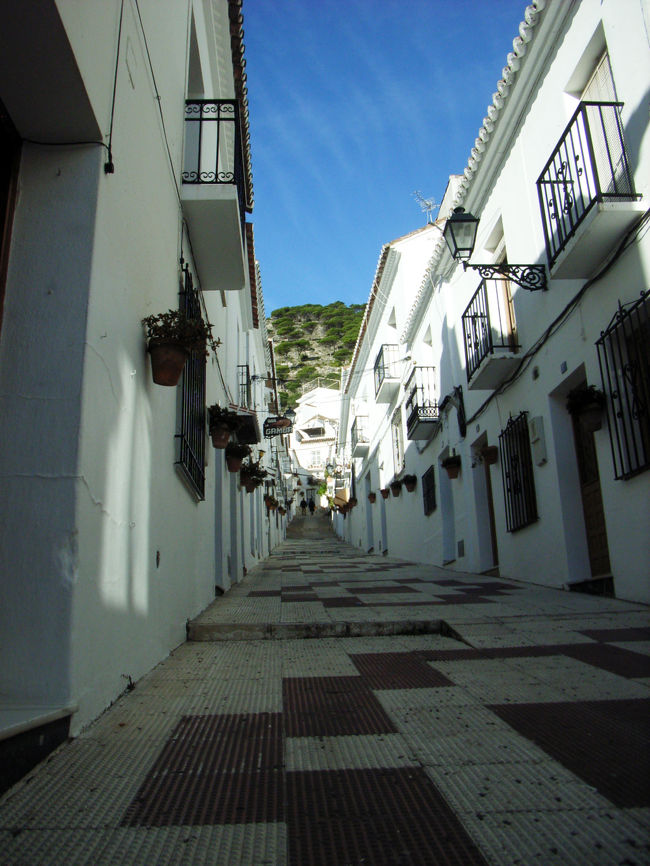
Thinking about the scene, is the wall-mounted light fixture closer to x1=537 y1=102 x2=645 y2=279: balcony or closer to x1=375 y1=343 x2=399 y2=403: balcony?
x1=537 y1=102 x2=645 y2=279: balcony

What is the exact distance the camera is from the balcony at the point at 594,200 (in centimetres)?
512

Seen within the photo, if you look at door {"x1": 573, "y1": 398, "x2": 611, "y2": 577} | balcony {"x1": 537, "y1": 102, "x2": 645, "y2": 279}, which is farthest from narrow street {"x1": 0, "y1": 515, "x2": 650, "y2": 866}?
balcony {"x1": 537, "y1": 102, "x2": 645, "y2": 279}

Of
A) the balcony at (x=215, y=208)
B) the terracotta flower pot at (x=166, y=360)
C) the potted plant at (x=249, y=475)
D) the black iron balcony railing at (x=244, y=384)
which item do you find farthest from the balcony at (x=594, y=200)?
the black iron balcony railing at (x=244, y=384)

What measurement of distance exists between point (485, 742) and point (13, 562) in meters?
1.83

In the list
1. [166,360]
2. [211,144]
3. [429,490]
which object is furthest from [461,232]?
[429,490]

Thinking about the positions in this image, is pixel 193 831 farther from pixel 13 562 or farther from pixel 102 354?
pixel 102 354

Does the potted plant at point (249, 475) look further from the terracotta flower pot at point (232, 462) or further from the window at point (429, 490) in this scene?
the window at point (429, 490)

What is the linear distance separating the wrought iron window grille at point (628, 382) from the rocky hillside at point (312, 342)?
225ft

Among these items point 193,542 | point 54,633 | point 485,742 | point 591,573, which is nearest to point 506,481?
point 591,573

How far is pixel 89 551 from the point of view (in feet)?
8.15

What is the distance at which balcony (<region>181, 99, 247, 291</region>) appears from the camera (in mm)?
5301

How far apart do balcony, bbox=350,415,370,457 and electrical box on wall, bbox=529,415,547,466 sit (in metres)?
14.6

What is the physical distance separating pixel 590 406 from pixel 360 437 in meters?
17.3

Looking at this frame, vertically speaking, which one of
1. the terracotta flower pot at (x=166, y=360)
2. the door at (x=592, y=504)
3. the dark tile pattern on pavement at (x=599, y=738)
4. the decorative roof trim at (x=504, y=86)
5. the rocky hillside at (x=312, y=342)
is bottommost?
the dark tile pattern on pavement at (x=599, y=738)
